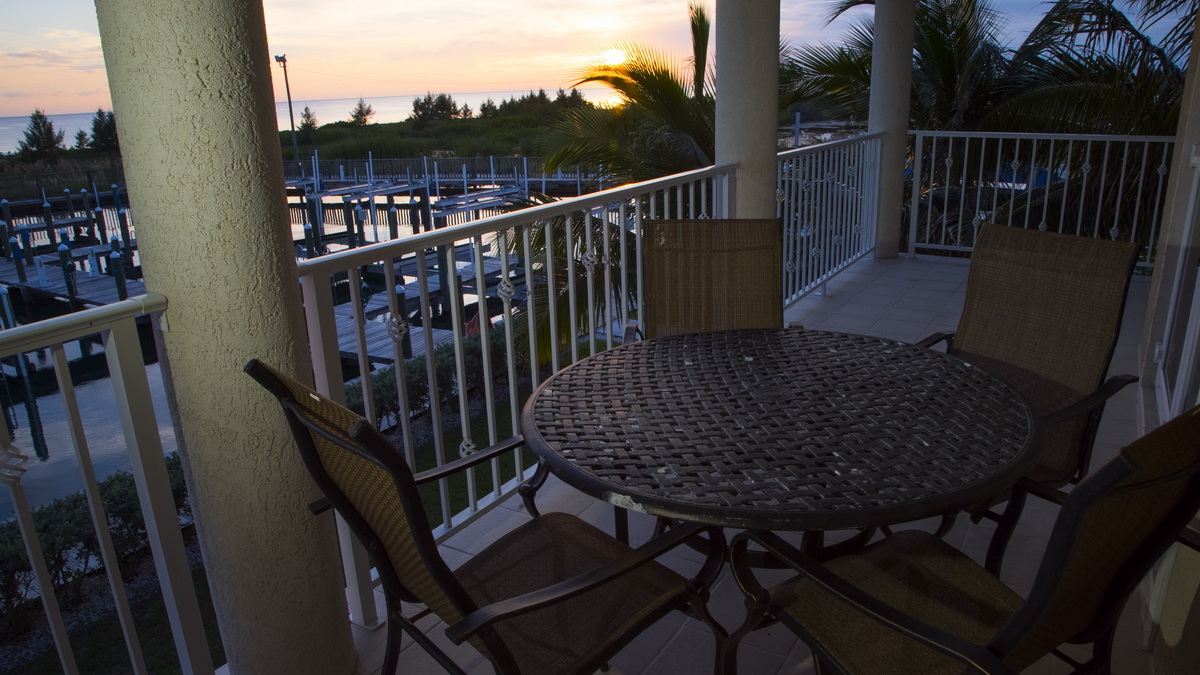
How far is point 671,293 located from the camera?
9.59 ft

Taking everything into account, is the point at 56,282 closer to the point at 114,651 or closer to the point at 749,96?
the point at 114,651

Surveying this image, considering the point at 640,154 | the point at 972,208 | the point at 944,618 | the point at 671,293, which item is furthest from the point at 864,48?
the point at 944,618

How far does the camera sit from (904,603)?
162cm

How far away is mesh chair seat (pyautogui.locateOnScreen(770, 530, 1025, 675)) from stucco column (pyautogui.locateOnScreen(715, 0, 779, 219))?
2704 millimetres

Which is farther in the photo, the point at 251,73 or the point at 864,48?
the point at 864,48

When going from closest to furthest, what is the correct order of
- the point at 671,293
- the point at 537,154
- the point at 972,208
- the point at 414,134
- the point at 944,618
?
the point at 944,618, the point at 671,293, the point at 537,154, the point at 972,208, the point at 414,134

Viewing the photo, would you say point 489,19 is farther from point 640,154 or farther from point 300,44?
point 640,154

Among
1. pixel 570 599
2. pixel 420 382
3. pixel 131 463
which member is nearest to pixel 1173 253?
pixel 570 599

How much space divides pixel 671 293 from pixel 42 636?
192 inches

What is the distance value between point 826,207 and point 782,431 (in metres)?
4.36

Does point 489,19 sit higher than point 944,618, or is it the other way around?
point 489,19

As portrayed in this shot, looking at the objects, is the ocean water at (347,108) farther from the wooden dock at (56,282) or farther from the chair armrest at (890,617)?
the chair armrest at (890,617)

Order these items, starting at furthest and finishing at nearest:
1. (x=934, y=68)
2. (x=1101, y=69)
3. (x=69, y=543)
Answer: (x=934, y=68) → (x=1101, y=69) → (x=69, y=543)

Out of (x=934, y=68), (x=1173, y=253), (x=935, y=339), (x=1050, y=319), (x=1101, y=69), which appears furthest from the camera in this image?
(x=934, y=68)
